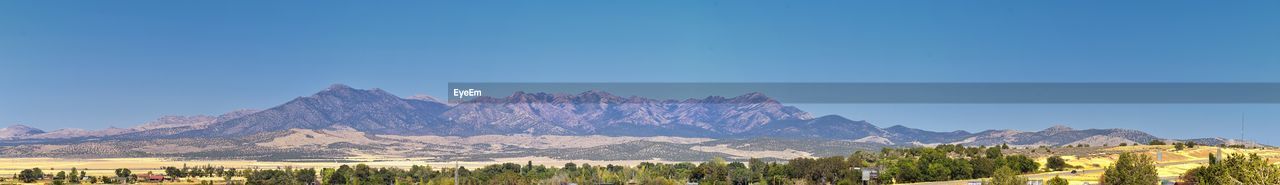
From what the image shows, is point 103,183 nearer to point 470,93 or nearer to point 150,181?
point 150,181

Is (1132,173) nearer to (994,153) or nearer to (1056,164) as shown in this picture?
(1056,164)

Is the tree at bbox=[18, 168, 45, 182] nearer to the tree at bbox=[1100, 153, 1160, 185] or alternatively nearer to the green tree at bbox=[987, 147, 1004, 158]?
the green tree at bbox=[987, 147, 1004, 158]

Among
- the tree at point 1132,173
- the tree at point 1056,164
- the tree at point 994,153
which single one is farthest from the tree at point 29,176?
the tree at point 1132,173

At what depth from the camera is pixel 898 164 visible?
350ft

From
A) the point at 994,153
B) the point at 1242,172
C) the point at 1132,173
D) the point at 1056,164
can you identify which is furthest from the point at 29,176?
the point at 1242,172

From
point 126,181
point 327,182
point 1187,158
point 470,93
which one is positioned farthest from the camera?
point 126,181

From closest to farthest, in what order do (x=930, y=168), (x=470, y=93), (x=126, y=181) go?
(x=470, y=93)
(x=930, y=168)
(x=126, y=181)

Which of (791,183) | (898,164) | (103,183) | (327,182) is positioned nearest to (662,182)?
(791,183)

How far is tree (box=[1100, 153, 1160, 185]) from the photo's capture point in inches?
2777

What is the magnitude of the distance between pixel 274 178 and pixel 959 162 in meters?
63.8

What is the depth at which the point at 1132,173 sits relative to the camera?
73.2 m

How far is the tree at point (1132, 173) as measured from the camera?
70537 mm

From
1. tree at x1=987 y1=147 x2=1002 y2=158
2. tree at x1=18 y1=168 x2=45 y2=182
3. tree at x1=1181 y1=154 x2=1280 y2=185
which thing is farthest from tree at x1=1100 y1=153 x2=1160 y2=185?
tree at x1=18 y1=168 x2=45 y2=182

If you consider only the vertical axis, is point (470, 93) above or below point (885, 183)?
above
